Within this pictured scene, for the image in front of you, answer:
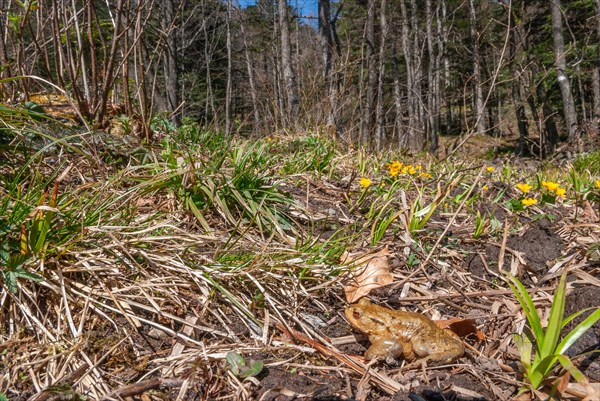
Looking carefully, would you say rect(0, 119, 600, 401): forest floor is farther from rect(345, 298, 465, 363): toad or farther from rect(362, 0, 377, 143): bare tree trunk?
rect(362, 0, 377, 143): bare tree trunk

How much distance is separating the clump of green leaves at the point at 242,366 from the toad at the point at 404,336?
0.39 m

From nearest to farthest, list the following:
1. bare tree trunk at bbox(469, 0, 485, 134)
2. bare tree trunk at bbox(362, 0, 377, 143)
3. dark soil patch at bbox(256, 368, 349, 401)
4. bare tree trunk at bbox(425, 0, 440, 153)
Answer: dark soil patch at bbox(256, 368, 349, 401) < bare tree trunk at bbox(469, 0, 485, 134) < bare tree trunk at bbox(362, 0, 377, 143) < bare tree trunk at bbox(425, 0, 440, 153)

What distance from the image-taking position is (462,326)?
155cm

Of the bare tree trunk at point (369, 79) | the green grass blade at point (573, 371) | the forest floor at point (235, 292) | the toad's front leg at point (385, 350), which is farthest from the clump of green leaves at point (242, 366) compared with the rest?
the bare tree trunk at point (369, 79)

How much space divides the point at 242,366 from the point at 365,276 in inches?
28.3

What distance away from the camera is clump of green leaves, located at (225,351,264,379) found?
126 centimetres

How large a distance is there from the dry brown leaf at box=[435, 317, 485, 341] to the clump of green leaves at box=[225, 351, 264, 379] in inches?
28.7

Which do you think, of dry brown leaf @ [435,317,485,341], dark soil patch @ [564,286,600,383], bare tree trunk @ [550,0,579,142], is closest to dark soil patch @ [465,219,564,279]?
dark soil patch @ [564,286,600,383]

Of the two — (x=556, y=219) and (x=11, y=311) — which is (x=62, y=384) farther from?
(x=556, y=219)

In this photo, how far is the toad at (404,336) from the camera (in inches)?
55.4

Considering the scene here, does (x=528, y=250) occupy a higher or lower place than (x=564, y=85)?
lower

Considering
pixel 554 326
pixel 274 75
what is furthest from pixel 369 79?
pixel 554 326

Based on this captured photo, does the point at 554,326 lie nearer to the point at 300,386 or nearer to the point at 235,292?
the point at 300,386

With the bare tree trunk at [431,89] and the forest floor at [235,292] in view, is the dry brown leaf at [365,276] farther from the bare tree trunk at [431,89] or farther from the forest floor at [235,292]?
the bare tree trunk at [431,89]
